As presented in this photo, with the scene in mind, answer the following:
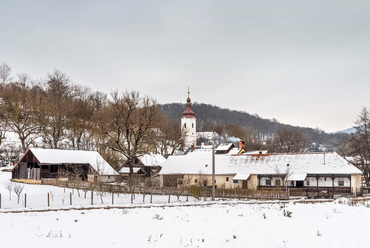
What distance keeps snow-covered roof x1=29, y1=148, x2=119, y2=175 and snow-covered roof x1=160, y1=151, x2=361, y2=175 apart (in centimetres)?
941

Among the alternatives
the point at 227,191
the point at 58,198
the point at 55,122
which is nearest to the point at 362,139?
the point at 227,191

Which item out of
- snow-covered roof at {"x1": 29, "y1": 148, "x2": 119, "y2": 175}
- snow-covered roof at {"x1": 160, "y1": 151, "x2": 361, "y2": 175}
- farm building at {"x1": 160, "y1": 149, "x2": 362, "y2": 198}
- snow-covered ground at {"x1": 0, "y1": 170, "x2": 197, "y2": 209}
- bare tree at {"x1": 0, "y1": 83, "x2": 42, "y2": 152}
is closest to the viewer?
snow-covered ground at {"x1": 0, "y1": 170, "x2": 197, "y2": 209}

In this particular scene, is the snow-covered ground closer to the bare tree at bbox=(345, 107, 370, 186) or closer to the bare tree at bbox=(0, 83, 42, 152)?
the bare tree at bbox=(0, 83, 42, 152)

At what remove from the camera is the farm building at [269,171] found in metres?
42.4

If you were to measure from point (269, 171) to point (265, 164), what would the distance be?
171 cm

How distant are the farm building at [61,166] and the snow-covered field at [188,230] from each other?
1211 inches

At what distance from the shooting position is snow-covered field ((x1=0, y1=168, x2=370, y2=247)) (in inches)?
483

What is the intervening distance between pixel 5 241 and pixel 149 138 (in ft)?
120

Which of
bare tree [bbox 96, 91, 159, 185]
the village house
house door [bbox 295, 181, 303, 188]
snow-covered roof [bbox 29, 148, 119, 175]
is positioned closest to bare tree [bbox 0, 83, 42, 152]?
snow-covered roof [bbox 29, 148, 119, 175]

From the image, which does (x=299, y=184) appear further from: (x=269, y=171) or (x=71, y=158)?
(x=71, y=158)

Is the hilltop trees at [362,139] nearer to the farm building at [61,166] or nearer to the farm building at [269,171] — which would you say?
the farm building at [269,171]

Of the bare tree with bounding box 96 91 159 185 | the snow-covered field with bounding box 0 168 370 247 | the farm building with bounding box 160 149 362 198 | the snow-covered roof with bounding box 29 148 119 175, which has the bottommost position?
the snow-covered field with bounding box 0 168 370 247

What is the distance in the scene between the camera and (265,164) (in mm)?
47531

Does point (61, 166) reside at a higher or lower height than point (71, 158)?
lower
